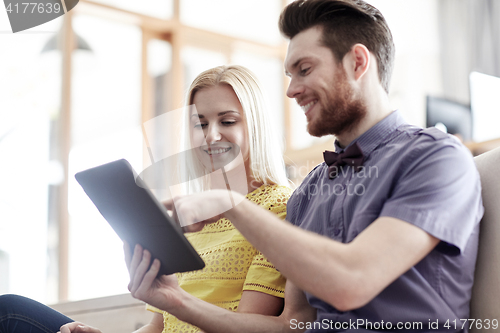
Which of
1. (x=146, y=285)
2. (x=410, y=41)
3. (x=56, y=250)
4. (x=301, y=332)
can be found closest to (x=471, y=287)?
(x=301, y=332)

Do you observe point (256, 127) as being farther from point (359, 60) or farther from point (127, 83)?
point (127, 83)

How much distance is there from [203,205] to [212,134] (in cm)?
50

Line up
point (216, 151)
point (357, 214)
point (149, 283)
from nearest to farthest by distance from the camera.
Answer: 1. point (357, 214)
2. point (149, 283)
3. point (216, 151)

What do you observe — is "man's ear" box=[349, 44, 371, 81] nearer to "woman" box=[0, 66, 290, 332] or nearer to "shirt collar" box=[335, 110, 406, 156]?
"shirt collar" box=[335, 110, 406, 156]

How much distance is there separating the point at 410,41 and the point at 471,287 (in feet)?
8.73

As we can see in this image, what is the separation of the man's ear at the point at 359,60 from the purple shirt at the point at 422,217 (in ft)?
0.59

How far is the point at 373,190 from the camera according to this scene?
2.65ft

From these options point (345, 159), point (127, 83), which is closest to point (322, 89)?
point (345, 159)

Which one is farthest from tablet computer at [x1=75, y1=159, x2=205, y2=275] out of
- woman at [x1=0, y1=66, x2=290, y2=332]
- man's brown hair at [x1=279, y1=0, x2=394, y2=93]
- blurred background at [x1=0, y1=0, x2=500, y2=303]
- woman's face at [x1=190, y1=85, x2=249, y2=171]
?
blurred background at [x1=0, y1=0, x2=500, y2=303]

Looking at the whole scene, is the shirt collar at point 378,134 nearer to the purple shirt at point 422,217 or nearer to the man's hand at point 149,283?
the purple shirt at point 422,217

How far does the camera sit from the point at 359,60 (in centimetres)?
97

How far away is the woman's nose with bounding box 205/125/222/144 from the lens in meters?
1.19

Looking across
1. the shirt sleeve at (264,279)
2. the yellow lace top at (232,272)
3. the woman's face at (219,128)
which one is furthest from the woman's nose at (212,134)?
the shirt sleeve at (264,279)

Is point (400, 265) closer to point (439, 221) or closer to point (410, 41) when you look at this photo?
point (439, 221)
